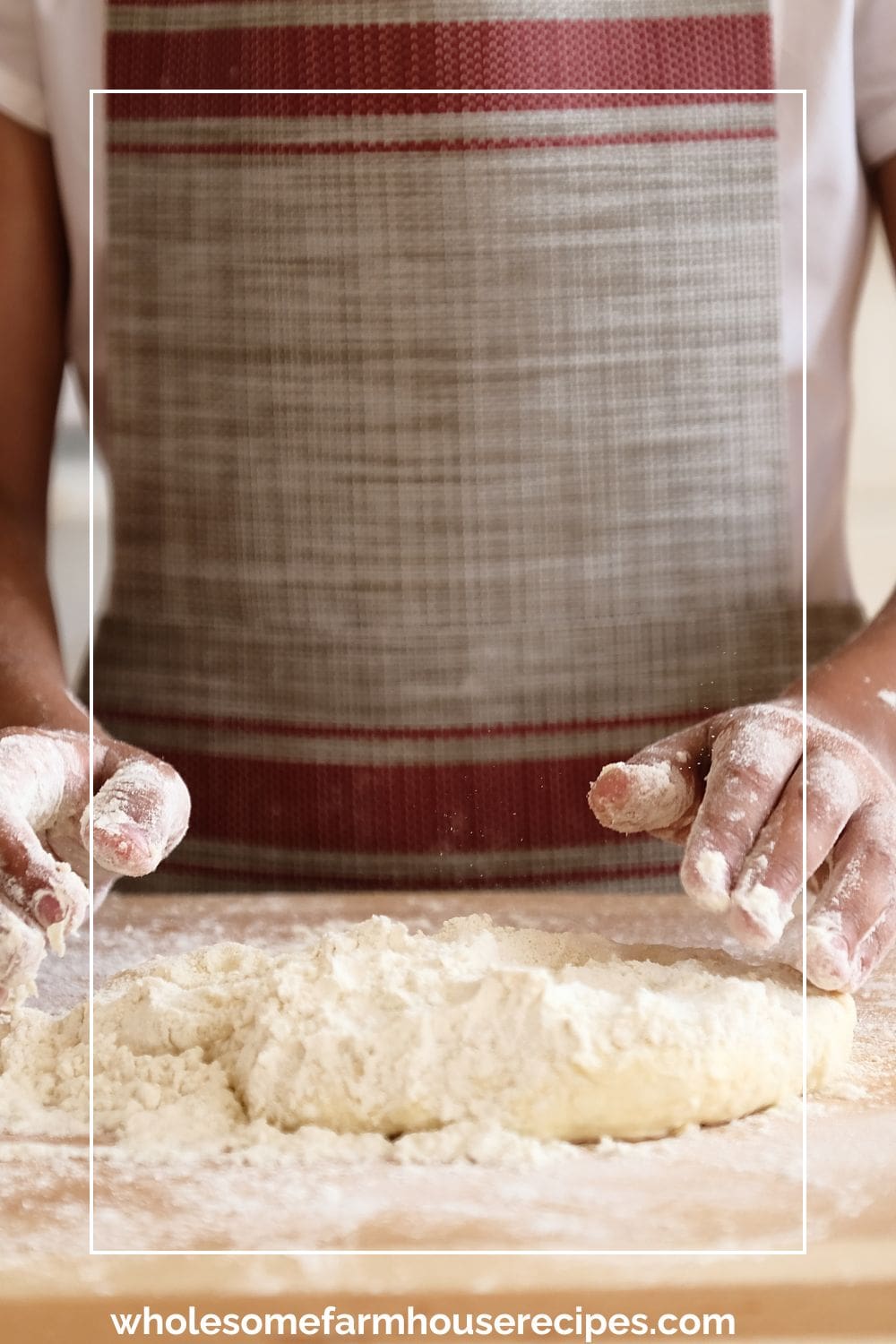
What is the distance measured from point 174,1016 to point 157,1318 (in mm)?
128

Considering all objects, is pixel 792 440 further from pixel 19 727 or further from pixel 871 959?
pixel 19 727

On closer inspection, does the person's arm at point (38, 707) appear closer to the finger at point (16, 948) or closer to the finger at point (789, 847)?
the finger at point (16, 948)

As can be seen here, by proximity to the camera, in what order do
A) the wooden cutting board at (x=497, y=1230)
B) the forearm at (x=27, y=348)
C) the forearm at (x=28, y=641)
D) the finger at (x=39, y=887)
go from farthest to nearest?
1. the forearm at (x=27, y=348)
2. the forearm at (x=28, y=641)
3. the finger at (x=39, y=887)
4. the wooden cutting board at (x=497, y=1230)

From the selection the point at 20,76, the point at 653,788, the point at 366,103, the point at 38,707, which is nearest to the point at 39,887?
the point at 38,707

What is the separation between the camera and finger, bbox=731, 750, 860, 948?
1.73ft

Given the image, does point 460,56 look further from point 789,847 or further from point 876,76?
point 789,847

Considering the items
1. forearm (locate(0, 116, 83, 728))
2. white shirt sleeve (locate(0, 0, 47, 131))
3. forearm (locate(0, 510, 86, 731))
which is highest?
white shirt sleeve (locate(0, 0, 47, 131))

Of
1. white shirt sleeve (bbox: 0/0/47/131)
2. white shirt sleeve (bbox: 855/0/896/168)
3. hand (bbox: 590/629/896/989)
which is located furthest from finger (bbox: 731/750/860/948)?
white shirt sleeve (bbox: 0/0/47/131)

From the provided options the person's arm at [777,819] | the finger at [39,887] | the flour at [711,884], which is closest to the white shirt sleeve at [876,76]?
the person's arm at [777,819]

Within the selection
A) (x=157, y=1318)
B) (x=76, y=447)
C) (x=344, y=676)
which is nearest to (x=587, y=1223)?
(x=157, y=1318)

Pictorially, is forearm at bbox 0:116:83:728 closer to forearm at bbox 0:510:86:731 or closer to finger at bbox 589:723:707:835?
forearm at bbox 0:510:86:731

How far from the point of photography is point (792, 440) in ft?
2.03

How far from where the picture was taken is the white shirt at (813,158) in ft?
2.02

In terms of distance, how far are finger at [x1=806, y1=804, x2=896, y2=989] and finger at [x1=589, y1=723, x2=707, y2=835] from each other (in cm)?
7
